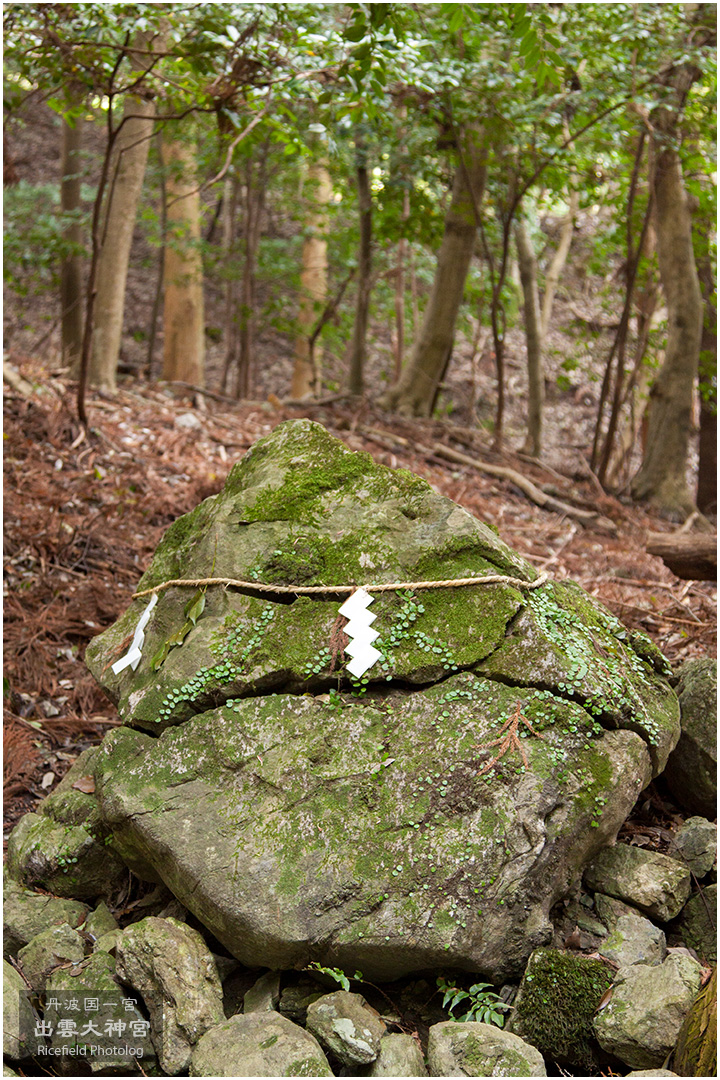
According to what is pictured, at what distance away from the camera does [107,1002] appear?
2076mm

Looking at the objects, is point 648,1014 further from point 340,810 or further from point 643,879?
point 340,810

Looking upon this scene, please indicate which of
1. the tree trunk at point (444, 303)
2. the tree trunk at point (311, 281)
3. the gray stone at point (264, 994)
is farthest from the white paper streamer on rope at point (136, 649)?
the tree trunk at point (311, 281)

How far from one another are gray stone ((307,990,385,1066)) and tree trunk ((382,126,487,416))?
686cm

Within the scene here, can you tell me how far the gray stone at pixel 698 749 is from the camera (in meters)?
2.67

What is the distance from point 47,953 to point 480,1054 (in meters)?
1.21

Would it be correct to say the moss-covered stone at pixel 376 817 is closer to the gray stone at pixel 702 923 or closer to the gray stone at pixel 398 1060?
the gray stone at pixel 398 1060

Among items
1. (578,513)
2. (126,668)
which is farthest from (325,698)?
(578,513)

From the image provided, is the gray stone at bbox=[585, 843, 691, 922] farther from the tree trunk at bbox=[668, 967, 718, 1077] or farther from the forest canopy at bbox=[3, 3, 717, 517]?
the forest canopy at bbox=[3, 3, 717, 517]

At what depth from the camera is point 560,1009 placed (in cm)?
195

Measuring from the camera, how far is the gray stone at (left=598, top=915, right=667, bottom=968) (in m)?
2.13

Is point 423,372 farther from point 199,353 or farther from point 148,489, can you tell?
point 148,489

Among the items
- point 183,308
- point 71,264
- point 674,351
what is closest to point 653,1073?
point 674,351

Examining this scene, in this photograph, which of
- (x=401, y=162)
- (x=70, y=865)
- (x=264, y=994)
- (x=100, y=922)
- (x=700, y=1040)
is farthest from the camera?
(x=401, y=162)

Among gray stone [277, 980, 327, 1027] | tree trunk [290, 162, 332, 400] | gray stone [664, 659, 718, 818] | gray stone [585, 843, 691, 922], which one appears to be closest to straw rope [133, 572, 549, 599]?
gray stone [664, 659, 718, 818]
